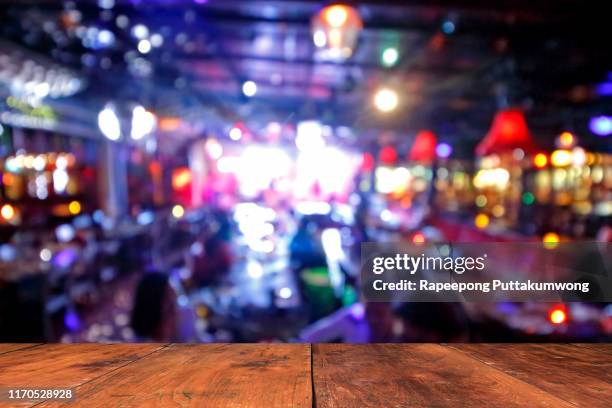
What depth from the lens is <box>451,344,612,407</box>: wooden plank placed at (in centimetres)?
100

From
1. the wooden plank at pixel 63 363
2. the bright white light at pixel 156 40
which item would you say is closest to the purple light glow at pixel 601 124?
the bright white light at pixel 156 40

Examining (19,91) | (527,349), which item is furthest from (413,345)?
(19,91)

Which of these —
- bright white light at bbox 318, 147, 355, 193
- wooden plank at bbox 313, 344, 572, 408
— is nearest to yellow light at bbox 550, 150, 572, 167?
bright white light at bbox 318, 147, 355, 193

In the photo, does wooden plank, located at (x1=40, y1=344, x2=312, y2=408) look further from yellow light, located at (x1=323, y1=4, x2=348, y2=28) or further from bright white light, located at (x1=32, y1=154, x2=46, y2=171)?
bright white light, located at (x1=32, y1=154, x2=46, y2=171)

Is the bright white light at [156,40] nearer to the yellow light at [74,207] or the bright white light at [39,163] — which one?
the bright white light at [39,163]

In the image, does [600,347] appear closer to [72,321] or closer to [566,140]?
[72,321]

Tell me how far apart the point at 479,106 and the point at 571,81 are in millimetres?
3030

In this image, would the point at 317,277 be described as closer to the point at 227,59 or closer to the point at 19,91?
the point at 227,59

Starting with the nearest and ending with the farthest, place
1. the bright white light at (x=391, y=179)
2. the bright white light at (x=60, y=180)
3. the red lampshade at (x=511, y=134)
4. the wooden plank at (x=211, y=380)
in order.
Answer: the wooden plank at (x=211, y=380) < the red lampshade at (x=511, y=134) < the bright white light at (x=60, y=180) < the bright white light at (x=391, y=179)

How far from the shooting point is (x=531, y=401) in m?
0.94

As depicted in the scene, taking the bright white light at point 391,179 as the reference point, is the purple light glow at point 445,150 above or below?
above

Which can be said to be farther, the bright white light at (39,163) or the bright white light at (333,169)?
the bright white light at (333,169)

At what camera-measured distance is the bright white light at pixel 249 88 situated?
773 centimetres

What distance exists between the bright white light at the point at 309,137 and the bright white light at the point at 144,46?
4.69 meters
